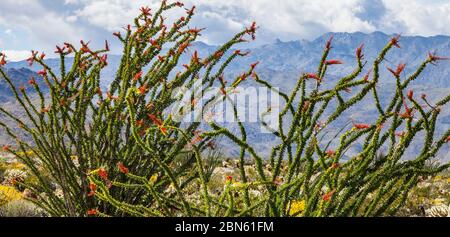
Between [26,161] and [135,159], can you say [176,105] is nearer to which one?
[135,159]

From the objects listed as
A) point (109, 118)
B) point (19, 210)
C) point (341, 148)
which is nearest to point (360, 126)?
point (341, 148)

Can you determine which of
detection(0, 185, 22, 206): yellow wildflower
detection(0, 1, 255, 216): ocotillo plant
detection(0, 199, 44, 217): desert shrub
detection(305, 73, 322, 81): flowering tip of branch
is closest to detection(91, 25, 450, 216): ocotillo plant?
detection(305, 73, 322, 81): flowering tip of branch

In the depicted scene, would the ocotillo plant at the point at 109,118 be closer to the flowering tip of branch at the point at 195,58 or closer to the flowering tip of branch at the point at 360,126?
the flowering tip of branch at the point at 195,58

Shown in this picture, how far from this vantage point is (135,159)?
15.7 ft

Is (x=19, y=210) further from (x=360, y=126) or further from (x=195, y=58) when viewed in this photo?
(x=360, y=126)

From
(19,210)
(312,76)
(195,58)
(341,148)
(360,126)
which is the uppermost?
(195,58)

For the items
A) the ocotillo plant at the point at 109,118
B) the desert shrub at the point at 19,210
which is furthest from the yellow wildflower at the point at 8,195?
the ocotillo plant at the point at 109,118

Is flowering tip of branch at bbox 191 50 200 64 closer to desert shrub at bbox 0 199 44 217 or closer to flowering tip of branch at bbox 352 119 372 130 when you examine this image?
flowering tip of branch at bbox 352 119 372 130

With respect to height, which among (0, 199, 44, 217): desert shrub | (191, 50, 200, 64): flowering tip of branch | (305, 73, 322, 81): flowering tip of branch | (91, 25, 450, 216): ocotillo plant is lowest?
(0, 199, 44, 217): desert shrub

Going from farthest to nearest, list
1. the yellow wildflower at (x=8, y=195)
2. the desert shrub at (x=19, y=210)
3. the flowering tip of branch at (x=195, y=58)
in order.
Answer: the yellow wildflower at (x=8, y=195)
the desert shrub at (x=19, y=210)
the flowering tip of branch at (x=195, y=58)
